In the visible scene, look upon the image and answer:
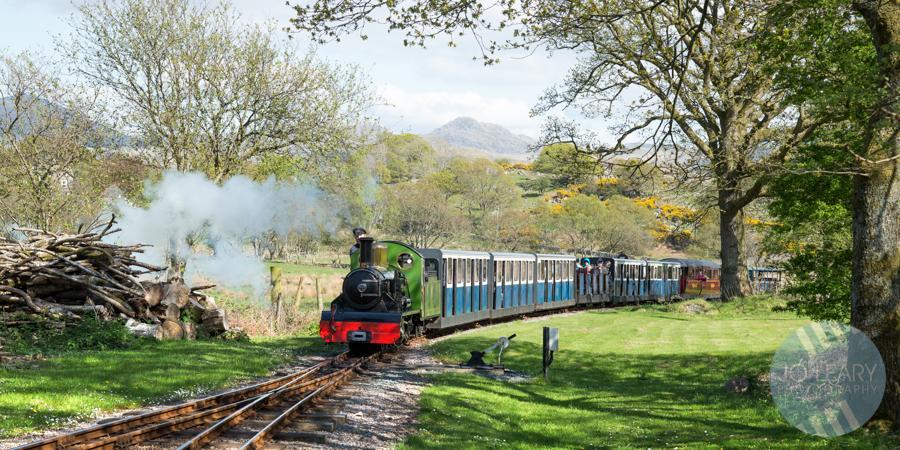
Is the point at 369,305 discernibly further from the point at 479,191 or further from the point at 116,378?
the point at 479,191

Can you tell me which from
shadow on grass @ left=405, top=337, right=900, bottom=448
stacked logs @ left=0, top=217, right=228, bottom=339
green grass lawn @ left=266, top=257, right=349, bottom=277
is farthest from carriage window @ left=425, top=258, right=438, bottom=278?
green grass lawn @ left=266, top=257, right=349, bottom=277

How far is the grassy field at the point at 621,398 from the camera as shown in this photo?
1069 centimetres

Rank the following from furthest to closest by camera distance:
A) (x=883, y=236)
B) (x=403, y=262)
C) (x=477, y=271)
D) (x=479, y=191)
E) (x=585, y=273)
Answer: (x=479, y=191)
(x=585, y=273)
(x=477, y=271)
(x=403, y=262)
(x=883, y=236)

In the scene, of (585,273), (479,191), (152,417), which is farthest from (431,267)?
(479,191)

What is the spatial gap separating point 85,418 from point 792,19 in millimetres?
12338

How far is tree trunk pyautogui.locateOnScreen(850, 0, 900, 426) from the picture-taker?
10.8m

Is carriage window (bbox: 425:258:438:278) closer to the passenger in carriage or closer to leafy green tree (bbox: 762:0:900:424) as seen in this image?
leafy green tree (bbox: 762:0:900:424)

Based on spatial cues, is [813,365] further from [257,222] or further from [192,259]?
[192,259]

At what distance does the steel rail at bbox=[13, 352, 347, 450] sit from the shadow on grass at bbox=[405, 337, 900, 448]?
283 centimetres

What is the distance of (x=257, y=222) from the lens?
90.5ft

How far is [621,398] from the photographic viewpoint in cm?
1438

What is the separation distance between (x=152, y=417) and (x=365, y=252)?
9.22m

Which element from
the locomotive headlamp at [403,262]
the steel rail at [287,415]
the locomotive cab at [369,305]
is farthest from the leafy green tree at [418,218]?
the steel rail at [287,415]

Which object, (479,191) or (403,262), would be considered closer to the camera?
(403,262)
